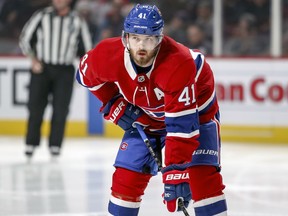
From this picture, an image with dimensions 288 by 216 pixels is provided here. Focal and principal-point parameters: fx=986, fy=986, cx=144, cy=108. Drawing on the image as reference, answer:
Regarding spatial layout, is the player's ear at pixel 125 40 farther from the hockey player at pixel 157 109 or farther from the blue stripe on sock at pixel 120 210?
the blue stripe on sock at pixel 120 210

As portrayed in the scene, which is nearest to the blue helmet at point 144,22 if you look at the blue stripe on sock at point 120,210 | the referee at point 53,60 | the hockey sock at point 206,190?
the hockey sock at point 206,190

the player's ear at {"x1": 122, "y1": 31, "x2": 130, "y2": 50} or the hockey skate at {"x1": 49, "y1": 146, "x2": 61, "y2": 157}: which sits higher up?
the player's ear at {"x1": 122, "y1": 31, "x2": 130, "y2": 50}

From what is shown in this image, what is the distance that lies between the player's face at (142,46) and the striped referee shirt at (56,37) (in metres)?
4.50

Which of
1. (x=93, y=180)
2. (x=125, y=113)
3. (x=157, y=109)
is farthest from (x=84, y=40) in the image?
(x=157, y=109)

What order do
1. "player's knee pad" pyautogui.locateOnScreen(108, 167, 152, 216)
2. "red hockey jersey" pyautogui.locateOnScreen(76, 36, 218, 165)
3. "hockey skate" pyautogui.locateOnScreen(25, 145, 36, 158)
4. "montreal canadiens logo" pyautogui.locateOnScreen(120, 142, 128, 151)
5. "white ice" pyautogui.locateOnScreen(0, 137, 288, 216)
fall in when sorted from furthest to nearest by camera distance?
1. "hockey skate" pyautogui.locateOnScreen(25, 145, 36, 158)
2. "white ice" pyautogui.locateOnScreen(0, 137, 288, 216)
3. "montreal canadiens logo" pyautogui.locateOnScreen(120, 142, 128, 151)
4. "player's knee pad" pyautogui.locateOnScreen(108, 167, 152, 216)
5. "red hockey jersey" pyautogui.locateOnScreen(76, 36, 218, 165)

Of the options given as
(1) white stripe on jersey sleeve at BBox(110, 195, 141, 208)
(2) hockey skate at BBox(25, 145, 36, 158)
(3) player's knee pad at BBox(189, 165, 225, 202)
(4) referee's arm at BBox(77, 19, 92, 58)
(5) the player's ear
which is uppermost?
(5) the player's ear

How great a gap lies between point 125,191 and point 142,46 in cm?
66

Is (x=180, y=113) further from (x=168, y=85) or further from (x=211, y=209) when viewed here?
(x=211, y=209)

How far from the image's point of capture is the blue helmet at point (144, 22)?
4.12 meters

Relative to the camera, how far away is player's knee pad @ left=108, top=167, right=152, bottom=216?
4320 mm

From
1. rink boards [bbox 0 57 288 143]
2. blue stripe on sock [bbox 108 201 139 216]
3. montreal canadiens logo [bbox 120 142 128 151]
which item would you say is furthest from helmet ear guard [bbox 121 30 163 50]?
rink boards [bbox 0 57 288 143]

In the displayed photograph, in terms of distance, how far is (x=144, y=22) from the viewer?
13.6 ft

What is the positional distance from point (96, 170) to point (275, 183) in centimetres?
151

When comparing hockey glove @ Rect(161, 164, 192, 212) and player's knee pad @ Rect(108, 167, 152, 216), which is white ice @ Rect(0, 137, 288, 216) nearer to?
player's knee pad @ Rect(108, 167, 152, 216)
